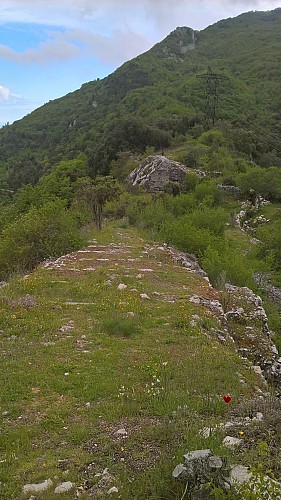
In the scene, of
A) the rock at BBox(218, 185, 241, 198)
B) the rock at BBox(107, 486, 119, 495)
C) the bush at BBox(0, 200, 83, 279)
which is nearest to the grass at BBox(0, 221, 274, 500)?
the rock at BBox(107, 486, 119, 495)

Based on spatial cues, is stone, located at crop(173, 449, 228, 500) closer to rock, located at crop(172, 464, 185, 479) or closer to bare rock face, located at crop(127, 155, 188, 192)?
rock, located at crop(172, 464, 185, 479)

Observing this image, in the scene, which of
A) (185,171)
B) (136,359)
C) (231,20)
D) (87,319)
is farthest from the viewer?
(231,20)

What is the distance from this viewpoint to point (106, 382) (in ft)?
21.0

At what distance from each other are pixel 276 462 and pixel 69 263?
1018 cm

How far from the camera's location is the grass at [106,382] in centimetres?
453

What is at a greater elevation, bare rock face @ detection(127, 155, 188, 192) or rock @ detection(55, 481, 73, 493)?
bare rock face @ detection(127, 155, 188, 192)

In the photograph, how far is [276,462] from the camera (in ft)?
13.5

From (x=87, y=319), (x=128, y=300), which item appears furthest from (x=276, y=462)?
(x=128, y=300)

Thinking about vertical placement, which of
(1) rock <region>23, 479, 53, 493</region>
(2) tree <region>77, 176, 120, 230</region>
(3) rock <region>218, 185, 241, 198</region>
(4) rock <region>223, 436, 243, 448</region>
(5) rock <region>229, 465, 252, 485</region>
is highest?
(2) tree <region>77, 176, 120, 230</region>

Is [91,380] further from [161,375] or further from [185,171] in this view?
[185,171]

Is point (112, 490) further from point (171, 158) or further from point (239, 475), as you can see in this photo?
point (171, 158)

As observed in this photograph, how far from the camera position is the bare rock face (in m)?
33.3

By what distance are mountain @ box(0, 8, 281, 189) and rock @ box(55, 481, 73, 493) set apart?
4444 centimetres

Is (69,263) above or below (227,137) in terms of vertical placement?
below
